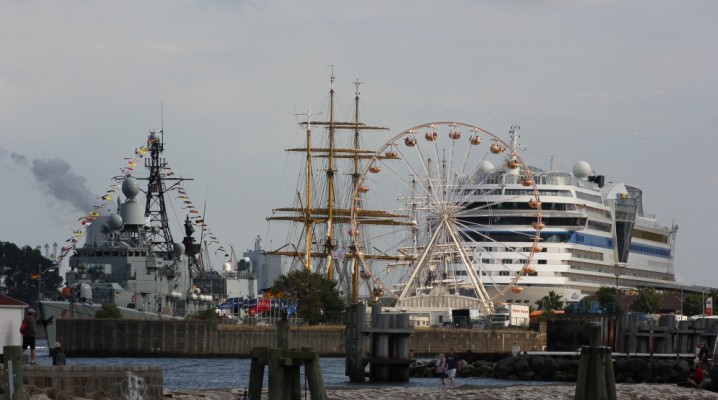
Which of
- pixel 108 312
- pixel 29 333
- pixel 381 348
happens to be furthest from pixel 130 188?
pixel 29 333

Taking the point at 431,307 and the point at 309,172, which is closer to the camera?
the point at 431,307

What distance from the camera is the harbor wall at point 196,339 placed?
99438mm

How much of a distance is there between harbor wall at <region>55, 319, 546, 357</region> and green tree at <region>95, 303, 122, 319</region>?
379 cm

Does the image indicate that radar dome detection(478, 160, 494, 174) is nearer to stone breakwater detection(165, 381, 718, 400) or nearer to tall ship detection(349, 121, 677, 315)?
tall ship detection(349, 121, 677, 315)

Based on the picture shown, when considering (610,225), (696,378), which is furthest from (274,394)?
(610,225)

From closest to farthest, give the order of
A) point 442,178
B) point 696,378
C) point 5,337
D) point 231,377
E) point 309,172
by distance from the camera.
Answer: point 5,337 → point 696,378 → point 231,377 → point 442,178 → point 309,172

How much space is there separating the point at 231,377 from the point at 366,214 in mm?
60970

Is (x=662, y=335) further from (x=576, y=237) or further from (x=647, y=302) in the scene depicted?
(x=576, y=237)

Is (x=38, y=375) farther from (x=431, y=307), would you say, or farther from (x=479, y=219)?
(x=479, y=219)

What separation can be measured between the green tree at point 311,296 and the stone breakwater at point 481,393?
186 feet

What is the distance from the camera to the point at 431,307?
11762 centimetres

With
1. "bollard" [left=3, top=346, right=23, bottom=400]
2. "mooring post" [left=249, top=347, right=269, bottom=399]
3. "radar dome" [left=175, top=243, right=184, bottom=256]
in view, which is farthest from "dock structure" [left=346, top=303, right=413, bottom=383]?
"radar dome" [left=175, top=243, right=184, bottom=256]

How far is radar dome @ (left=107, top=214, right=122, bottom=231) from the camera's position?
4316 inches

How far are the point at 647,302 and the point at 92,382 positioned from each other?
108594mm
